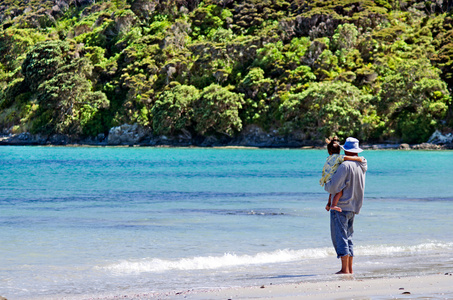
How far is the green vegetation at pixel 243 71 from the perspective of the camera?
81.9 metres

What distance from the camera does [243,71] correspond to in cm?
10138

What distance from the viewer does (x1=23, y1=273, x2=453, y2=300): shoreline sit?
21.6ft

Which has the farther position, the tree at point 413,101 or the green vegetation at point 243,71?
the green vegetation at point 243,71

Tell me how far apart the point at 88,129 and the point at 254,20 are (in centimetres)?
3971

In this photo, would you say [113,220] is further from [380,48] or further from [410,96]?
[380,48]

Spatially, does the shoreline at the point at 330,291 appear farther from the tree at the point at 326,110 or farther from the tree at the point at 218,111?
the tree at the point at 218,111

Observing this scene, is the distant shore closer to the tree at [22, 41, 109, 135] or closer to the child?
the tree at [22, 41, 109, 135]

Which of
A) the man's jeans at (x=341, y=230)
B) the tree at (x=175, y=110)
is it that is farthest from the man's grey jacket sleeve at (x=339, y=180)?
the tree at (x=175, y=110)

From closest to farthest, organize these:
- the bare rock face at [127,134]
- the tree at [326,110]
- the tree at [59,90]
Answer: the tree at [326,110]
the bare rock face at [127,134]
the tree at [59,90]

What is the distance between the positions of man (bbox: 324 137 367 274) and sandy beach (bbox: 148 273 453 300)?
56 centimetres

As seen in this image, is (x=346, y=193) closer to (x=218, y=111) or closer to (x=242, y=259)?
(x=242, y=259)

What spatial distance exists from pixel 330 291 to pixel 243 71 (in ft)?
314

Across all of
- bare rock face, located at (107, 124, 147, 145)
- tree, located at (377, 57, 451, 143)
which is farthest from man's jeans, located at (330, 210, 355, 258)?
bare rock face, located at (107, 124, 147, 145)

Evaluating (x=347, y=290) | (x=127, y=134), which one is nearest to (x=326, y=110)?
(x=127, y=134)
